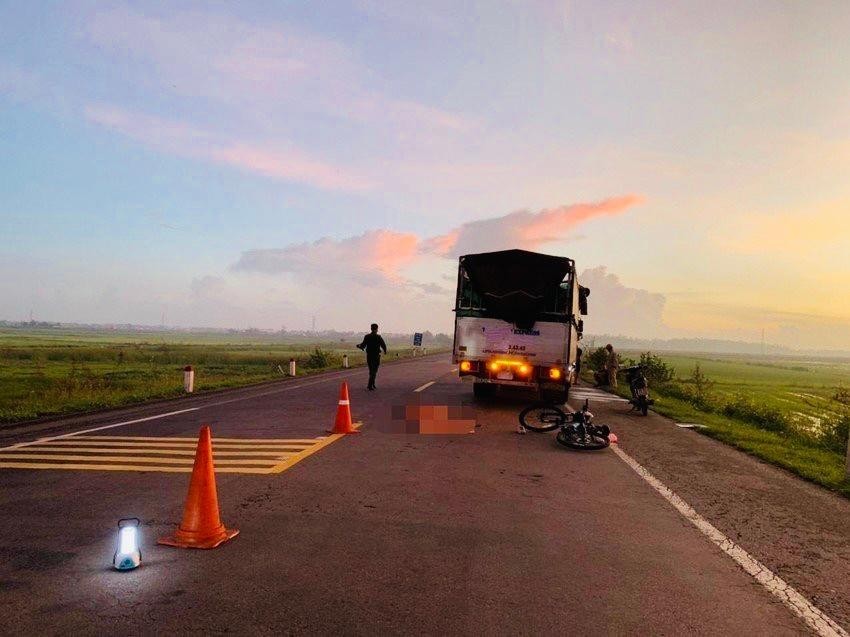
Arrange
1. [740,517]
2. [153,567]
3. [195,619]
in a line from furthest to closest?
[740,517] → [153,567] → [195,619]

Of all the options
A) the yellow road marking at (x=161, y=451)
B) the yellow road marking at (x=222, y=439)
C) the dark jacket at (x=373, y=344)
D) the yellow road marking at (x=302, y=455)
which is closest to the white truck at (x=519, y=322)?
the dark jacket at (x=373, y=344)

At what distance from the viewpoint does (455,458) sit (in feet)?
28.0

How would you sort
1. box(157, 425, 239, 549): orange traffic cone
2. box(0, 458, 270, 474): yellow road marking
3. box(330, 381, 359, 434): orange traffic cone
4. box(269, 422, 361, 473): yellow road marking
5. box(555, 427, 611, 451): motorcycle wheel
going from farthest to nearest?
1. box(330, 381, 359, 434): orange traffic cone
2. box(555, 427, 611, 451): motorcycle wheel
3. box(269, 422, 361, 473): yellow road marking
4. box(0, 458, 270, 474): yellow road marking
5. box(157, 425, 239, 549): orange traffic cone

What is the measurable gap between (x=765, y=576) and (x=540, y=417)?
6.80 m

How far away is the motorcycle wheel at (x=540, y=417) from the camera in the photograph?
11.1 meters

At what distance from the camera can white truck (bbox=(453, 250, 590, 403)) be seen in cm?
1449

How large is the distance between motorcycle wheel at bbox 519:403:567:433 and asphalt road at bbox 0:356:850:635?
5.60 ft

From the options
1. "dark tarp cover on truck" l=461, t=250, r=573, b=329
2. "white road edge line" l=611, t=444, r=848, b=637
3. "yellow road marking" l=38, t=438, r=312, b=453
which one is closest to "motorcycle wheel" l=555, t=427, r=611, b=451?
"white road edge line" l=611, t=444, r=848, b=637

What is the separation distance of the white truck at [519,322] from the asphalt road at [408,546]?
17.0 feet

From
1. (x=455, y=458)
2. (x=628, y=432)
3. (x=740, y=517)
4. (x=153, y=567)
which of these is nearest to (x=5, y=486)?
(x=153, y=567)

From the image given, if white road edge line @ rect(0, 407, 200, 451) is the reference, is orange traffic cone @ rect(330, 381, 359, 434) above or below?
above

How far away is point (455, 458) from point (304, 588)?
484 centimetres

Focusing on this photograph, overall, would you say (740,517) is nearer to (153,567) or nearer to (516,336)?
(153,567)

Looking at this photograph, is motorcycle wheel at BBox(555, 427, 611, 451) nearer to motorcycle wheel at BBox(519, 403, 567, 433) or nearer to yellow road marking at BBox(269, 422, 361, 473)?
motorcycle wheel at BBox(519, 403, 567, 433)
